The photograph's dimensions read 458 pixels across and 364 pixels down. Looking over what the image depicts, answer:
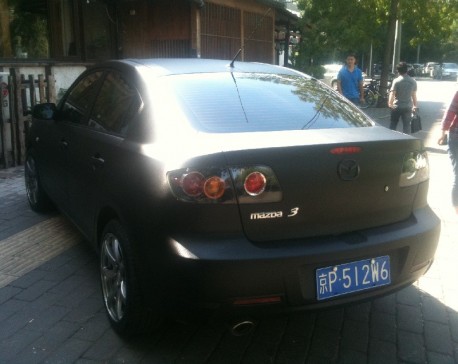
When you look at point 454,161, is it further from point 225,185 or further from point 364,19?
point 364,19

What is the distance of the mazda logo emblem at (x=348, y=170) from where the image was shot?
8.95 ft

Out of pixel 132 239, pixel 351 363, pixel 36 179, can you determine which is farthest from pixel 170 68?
pixel 36 179

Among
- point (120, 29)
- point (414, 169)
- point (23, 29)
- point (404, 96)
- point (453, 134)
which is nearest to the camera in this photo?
point (414, 169)

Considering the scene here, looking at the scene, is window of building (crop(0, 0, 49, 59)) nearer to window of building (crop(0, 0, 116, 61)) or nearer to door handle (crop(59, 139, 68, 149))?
window of building (crop(0, 0, 116, 61))

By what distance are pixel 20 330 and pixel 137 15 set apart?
10612 mm

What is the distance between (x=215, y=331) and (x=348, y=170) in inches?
50.0

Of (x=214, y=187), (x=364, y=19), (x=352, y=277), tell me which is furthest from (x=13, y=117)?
(x=364, y=19)

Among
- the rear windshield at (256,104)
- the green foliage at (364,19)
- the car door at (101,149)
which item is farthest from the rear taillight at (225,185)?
the green foliage at (364,19)

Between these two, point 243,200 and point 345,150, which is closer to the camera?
point 243,200

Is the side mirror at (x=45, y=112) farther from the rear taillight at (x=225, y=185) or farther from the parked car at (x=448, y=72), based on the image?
the parked car at (x=448, y=72)

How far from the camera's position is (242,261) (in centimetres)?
248

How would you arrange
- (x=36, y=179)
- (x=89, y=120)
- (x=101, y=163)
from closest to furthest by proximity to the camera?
(x=101, y=163) → (x=89, y=120) → (x=36, y=179)

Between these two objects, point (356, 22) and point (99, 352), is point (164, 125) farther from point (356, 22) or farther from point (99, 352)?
point (356, 22)

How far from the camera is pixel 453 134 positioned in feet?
19.0
